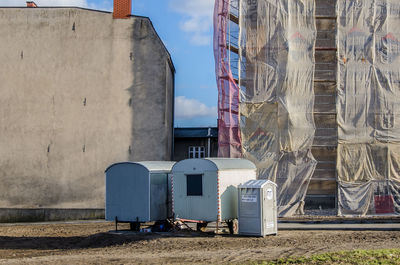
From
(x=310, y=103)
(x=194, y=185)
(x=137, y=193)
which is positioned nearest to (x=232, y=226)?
(x=194, y=185)

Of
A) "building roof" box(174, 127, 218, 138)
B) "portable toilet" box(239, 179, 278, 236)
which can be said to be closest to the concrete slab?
"portable toilet" box(239, 179, 278, 236)

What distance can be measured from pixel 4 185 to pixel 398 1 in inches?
942

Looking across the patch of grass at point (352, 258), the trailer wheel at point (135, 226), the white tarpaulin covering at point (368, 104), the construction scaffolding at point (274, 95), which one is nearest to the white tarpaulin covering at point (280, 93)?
the construction scaffolding at point (274, 95)

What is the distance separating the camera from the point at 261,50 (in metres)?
31.1

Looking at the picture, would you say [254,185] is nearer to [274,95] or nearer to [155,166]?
[155,166]

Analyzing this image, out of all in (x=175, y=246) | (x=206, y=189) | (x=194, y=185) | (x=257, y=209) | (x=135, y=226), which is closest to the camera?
(x=175, y=246)

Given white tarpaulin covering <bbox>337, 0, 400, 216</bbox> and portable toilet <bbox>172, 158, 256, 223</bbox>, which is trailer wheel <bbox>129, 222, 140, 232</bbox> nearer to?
portable toilet <bbox>172, 158, 256, 223</bbox>

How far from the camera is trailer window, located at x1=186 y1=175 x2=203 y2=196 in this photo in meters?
21.3

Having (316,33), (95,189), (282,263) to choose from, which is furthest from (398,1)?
(282,263)

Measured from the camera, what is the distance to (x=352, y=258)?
14484 mm

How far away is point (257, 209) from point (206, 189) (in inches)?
80.6

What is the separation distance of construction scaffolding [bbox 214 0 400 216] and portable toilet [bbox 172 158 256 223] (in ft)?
28.0

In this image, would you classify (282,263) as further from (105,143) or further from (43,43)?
(43,43)

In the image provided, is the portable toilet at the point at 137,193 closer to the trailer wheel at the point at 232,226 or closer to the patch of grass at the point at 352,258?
the trailer wheel at the point at 232,226
